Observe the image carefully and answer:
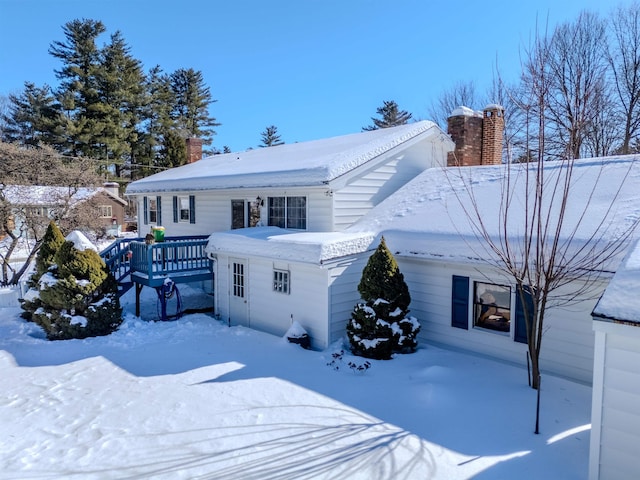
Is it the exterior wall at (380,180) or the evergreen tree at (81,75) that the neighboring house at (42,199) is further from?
the evergreen tree at (81,75)

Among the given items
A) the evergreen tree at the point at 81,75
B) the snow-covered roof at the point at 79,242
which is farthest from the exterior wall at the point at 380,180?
the evergreen tree at the point at 81,75

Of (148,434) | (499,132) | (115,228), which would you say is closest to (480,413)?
(148,434)

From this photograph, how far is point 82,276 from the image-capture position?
37.1 ft

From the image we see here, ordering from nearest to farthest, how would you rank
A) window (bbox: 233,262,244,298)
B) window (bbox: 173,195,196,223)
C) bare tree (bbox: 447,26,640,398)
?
1. bare tree (bbox: 447,26,640,398)
2. window (bbox: 233,262,244,298)
3. window (bbox: 173,195,196,223)

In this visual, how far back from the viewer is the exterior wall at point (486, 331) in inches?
306

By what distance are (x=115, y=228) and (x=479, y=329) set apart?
1304 inches

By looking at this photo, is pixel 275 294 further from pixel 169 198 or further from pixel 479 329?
pixel 169 198

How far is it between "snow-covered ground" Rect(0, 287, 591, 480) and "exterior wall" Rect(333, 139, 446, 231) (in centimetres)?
418

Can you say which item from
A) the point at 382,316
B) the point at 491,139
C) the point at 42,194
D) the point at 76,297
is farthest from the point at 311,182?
the point at 42,194

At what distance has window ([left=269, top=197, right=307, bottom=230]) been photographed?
503 inches

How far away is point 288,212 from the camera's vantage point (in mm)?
13227

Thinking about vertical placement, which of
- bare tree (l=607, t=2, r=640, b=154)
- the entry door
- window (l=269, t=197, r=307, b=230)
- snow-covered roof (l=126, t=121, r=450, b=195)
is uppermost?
bare tree (l=607, t=2, r=640, b=154)

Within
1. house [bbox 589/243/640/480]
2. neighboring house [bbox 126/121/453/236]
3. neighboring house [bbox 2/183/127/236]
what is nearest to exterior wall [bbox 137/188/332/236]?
neighboring house [bbox 126/121/453/236]

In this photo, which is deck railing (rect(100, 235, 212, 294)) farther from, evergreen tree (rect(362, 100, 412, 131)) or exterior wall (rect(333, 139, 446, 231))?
evergreen tree (rect(362, 100, 412, 131))
